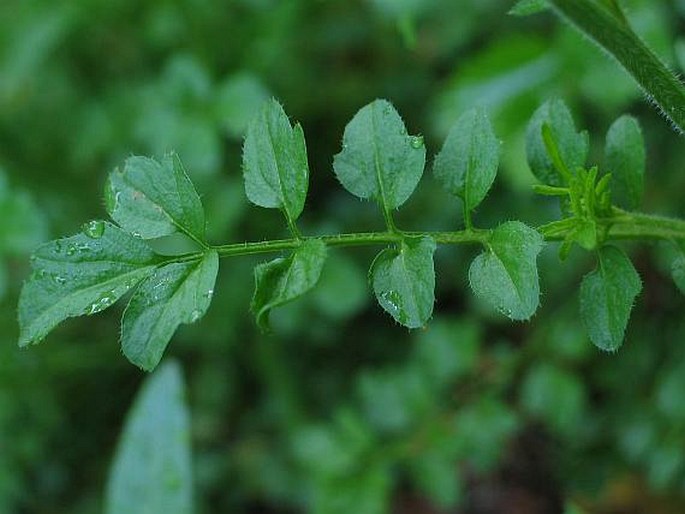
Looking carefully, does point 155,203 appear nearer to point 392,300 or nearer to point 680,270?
point 392,300

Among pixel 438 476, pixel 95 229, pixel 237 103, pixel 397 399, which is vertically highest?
pixel 237 103

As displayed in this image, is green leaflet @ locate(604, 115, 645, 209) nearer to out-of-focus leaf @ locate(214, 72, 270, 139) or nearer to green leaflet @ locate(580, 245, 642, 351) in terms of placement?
green leaflet @ locate(580, 245, 642, 351)

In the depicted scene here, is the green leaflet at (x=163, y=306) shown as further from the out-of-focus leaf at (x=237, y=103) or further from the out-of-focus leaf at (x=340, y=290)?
the out-of-focus leaf at (x=340, y=290)

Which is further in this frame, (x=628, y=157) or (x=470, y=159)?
(x=628, y=157)

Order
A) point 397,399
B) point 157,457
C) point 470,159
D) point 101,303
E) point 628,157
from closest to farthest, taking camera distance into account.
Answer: point 101,303
point 470,159
point 628,157
point 157,457
point 397,399

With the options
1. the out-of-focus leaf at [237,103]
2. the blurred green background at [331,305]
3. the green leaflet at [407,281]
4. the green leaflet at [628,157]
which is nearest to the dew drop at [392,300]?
the green leaflet at [407,281]

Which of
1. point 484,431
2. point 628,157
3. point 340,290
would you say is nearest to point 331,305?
point 340,290

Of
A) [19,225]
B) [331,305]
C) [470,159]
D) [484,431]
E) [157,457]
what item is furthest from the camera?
[331,305]
